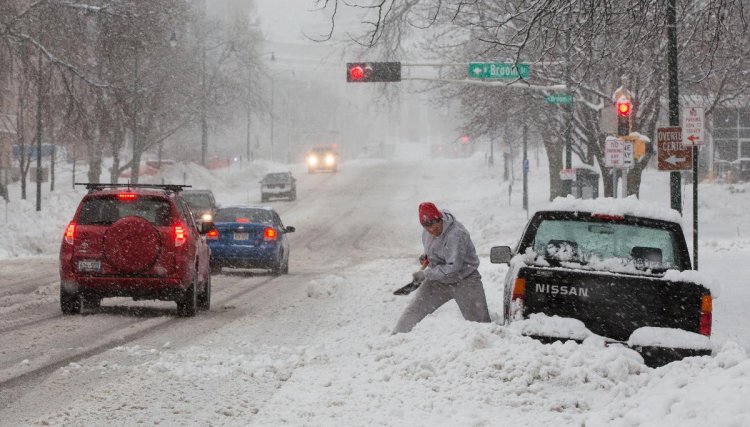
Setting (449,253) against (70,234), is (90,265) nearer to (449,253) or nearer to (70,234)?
(70,234)

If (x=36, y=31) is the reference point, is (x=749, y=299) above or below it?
below

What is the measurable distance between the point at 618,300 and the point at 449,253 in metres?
2.21

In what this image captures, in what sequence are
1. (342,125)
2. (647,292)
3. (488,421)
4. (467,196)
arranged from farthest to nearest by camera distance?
(342,125) < (467,196) < (647,292) < (488,421)

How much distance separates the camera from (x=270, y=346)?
1130 centimetres

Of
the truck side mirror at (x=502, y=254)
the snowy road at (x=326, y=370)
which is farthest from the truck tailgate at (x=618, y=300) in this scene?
the truck side mirror at (x=502, y=254)

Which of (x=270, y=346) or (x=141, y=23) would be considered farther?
(x=141, y=23)

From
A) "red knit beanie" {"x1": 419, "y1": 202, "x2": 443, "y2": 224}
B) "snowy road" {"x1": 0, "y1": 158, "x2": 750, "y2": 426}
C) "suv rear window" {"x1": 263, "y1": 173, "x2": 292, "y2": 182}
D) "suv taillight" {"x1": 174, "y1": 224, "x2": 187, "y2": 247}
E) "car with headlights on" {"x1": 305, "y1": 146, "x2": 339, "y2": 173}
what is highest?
"car with headlights on" {"x1": 305, "y1": 146, "x2": 339, "y2": 173}

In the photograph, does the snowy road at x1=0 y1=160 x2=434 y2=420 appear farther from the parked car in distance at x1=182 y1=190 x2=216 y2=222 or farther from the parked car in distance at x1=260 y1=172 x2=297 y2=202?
the parked car in distance at x1=260 y1=172 x2=297 y2=202

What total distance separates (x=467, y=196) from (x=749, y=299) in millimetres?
44674

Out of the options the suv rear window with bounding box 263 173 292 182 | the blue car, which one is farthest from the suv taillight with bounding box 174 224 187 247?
the suv rear window with bounding box 263 173 292 182

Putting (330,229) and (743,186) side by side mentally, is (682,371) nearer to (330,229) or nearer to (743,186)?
(330,229)

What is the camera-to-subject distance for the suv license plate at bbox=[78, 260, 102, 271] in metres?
13.7

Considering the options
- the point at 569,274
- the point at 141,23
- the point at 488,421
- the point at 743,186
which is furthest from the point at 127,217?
the point at 743,186

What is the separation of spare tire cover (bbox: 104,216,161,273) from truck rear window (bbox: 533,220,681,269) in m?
6.02
